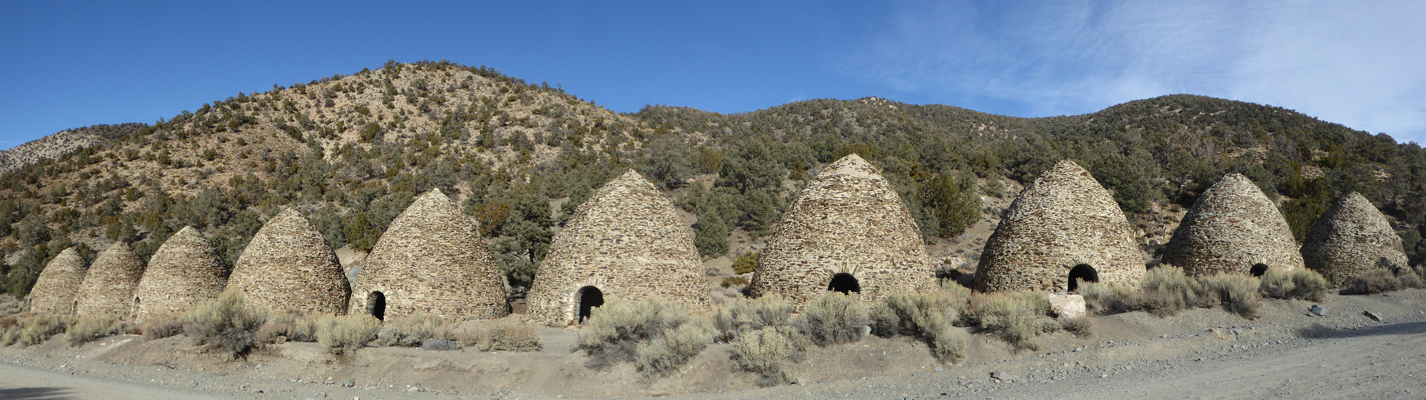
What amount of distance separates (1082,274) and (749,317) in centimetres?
867

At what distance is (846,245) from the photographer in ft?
49.3

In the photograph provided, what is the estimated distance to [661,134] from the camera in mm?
69812

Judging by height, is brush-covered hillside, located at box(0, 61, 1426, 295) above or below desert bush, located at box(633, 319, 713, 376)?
above

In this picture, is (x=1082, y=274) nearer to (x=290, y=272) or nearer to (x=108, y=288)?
(x=290, y=272)

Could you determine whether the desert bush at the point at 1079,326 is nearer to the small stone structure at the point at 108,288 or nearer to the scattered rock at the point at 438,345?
the scattered rock at the point at 438,345

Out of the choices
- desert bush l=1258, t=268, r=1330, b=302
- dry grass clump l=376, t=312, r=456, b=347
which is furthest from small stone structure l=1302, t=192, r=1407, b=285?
dry grass clump l=376, t=312, r=456, b=347

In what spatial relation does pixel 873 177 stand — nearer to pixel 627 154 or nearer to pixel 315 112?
pixel 627 154

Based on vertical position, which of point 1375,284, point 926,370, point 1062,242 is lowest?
point 926,370

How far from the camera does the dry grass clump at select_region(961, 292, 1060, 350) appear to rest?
466 inches

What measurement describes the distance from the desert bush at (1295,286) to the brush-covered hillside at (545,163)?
16645 mm

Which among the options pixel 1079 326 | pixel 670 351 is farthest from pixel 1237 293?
pixel 670 351

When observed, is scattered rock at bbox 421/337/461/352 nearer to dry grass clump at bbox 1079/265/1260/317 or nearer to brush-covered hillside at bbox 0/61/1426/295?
dry grass clump at bbox 1079/265/1260/317

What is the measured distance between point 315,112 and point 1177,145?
81.8m

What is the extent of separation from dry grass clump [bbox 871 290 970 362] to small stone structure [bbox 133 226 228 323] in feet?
64.5
